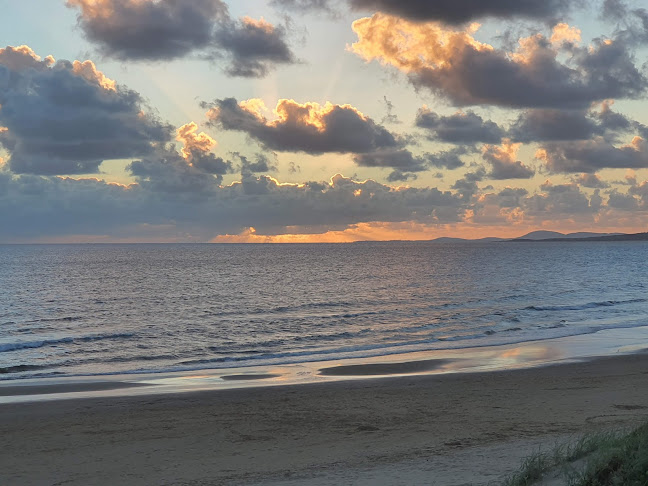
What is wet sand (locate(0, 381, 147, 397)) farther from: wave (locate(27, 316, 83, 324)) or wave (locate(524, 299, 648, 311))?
wave (locate(524, 299, 648, 311))

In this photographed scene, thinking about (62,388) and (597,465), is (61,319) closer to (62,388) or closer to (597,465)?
(62,388)

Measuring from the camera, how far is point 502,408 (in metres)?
17.1

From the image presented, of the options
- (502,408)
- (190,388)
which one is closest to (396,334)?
(190,388)

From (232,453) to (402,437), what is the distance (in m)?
3.95

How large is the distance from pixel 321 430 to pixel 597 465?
8229mm

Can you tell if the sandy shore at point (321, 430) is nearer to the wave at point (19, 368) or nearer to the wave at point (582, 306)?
the wave at point (19, 368)

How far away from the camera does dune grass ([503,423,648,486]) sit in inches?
309

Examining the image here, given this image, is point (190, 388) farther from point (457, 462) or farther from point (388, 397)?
point (457, 462)

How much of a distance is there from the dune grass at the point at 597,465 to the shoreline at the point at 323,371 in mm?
13313

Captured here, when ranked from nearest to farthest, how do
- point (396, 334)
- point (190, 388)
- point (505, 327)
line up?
point (190, 388) < point (396, 334) < point (505, 327)

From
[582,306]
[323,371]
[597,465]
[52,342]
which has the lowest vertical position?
[582,306]

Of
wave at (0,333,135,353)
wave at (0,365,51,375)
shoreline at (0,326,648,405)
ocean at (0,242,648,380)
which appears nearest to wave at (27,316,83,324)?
ocean at (0,242,648,380)

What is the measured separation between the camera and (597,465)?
27.4ft

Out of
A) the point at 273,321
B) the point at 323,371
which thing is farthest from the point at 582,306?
the point at 323,371
